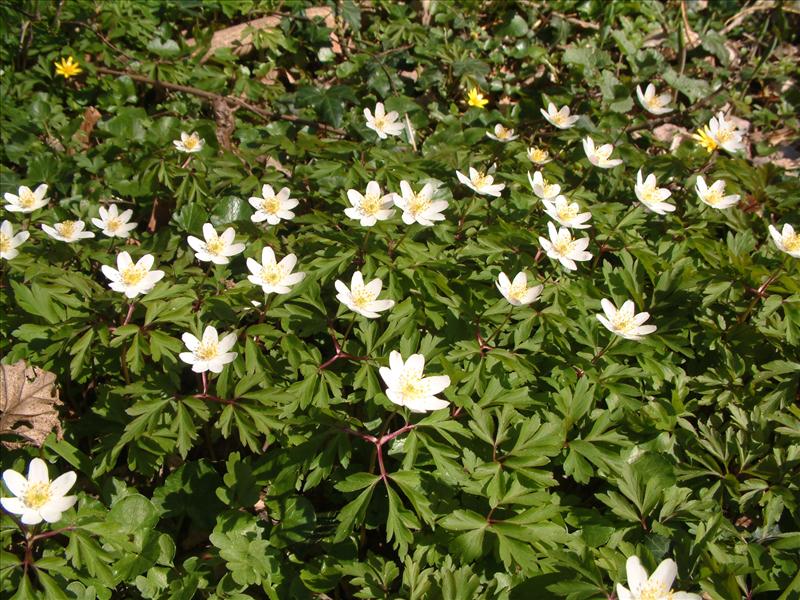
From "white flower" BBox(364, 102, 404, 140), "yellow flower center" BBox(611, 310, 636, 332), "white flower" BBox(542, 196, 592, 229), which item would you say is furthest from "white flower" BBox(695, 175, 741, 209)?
"white flower" BBox(364, 102, 404, 140)

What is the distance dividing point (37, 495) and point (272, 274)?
4.30ft

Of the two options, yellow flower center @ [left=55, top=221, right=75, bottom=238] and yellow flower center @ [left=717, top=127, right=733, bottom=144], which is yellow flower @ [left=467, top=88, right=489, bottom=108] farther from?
yellow flower center @ [left=55, top=221, right=75, bottom=238]

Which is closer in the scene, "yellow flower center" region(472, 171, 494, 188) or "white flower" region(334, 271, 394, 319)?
"white flower" region(334, 271, 394, 319)

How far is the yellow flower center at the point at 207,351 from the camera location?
118 inches

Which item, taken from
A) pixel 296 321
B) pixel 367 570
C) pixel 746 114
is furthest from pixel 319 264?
pixel 746 114

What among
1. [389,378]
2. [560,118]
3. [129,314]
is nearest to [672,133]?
[560,118]

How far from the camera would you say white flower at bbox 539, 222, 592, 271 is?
136 inches

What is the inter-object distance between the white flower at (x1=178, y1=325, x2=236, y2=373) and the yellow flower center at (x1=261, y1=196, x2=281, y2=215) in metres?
1.00

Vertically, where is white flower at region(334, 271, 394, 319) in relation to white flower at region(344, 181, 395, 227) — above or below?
below

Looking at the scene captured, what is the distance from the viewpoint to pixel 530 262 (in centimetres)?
354

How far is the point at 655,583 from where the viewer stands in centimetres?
240

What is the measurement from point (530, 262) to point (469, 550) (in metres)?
1.54

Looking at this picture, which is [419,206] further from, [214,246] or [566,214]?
[214,246]

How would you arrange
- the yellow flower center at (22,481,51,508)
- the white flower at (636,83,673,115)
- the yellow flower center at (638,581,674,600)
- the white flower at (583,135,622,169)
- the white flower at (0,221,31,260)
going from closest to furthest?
the yellow flower center at (638,581,674,600) → the yellow flower center at (22,481,51,508) → the white flower at (0,221,31,260) → the white flower at (583,135,622,169) → the white flower at (636,83,673,115)
